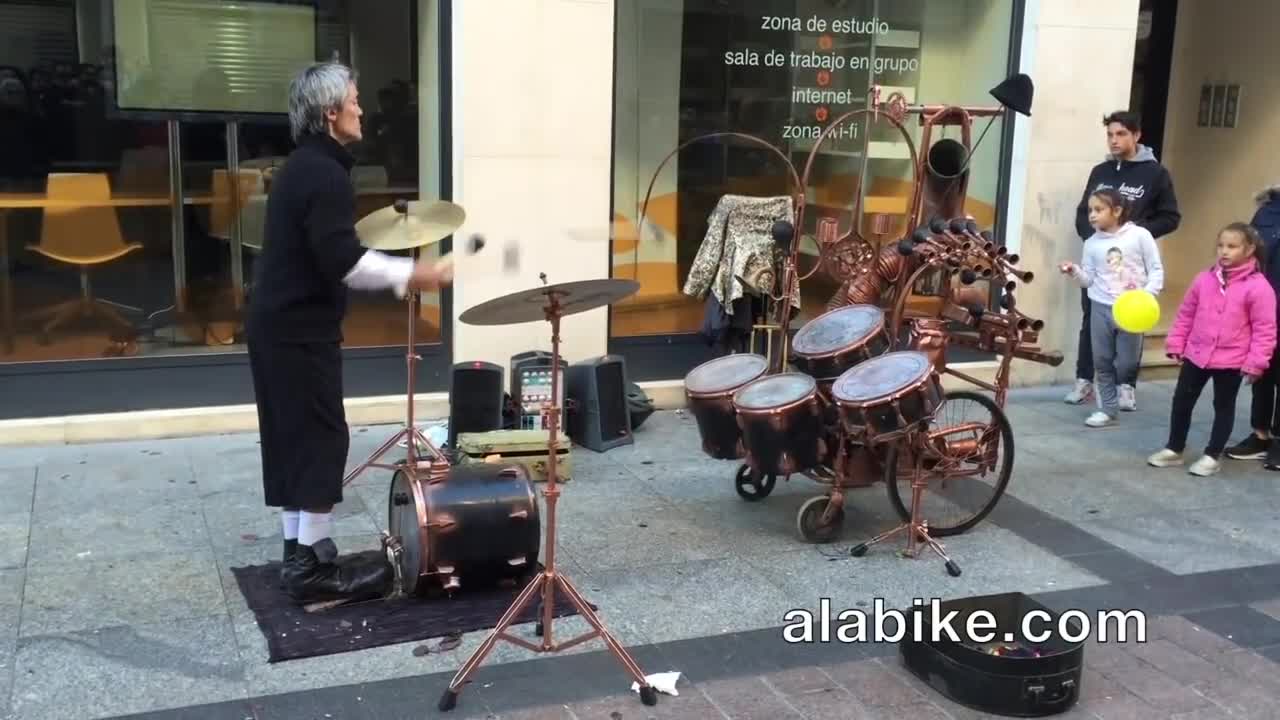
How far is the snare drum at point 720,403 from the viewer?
18.4ft

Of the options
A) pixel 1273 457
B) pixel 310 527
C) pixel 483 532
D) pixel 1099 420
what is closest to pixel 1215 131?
pixel 1099 420

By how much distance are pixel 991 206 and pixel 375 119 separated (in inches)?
171

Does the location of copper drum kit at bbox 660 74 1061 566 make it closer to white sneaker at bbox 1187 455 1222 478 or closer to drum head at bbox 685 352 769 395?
drum head at bbox 685 352 769 395

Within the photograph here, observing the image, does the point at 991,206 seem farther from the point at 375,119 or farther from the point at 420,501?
the point at 420,501

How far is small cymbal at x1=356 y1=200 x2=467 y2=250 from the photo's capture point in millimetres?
5289

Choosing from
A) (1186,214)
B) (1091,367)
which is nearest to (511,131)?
(1091,367)

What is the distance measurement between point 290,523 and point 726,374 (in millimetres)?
2038

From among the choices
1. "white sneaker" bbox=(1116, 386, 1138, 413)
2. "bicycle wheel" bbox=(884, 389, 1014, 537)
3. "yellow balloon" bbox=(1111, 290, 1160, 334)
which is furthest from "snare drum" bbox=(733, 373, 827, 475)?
"white sneaker" bbox=(1116, 386, 1138, 413)

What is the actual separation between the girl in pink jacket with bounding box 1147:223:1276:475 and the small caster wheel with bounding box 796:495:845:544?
2550 mm

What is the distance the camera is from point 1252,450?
742 cm

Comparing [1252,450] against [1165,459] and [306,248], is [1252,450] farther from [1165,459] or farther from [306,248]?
[306,248]

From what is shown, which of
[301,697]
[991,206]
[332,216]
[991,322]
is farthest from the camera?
[991,206]

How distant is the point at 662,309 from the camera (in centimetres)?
838

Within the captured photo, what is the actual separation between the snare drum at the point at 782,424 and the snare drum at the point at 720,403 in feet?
0.26
